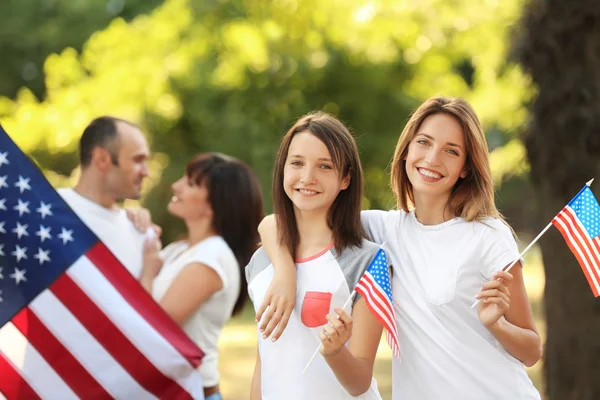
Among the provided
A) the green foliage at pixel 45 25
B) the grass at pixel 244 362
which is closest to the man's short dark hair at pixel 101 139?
the grass at pixel 244 362

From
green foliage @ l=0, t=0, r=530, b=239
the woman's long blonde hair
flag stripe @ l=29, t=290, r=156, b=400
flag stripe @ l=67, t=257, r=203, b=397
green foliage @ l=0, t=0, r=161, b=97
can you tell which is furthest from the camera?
green foliage @ l=0, t=0, r=161, b=97

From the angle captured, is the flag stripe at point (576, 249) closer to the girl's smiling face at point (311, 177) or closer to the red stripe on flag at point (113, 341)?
the girl's smiling face at point (311, 177)

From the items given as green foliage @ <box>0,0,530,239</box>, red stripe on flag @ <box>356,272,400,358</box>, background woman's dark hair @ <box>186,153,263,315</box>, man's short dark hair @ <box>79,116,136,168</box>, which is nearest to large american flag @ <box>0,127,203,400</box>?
background woman's dark hair @ <box>186,153,263,315</box>

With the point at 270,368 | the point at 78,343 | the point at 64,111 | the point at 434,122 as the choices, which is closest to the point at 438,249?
the point at 434,122

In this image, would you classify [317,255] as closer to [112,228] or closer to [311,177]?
[311,177]

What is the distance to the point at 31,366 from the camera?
3986mm

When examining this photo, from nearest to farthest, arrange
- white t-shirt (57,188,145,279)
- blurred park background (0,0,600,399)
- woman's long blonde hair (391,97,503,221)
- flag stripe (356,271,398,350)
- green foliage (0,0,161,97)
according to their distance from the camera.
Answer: flag stripe (356,271,398,350), woman's long blonde hair (391,97,503,221), white t-shirt (57,188,145,279), blurred park background (0,0,600,399), green foliage (0,0,161,97)

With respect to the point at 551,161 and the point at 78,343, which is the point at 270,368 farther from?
the point at 551,161

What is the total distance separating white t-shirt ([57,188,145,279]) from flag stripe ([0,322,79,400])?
0.89 metres

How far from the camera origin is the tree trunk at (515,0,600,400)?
7199 mm

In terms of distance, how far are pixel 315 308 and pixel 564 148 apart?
15.8 ft

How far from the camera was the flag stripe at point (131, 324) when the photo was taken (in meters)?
4.14

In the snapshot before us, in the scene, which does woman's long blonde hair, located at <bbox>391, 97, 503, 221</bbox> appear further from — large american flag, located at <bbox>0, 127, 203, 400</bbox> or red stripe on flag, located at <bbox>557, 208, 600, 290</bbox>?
large american flag, located at <bbox>0, 127, 203, 400</bbox>

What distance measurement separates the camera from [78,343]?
13.4 ft
